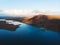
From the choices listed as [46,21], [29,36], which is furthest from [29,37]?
[46,21]

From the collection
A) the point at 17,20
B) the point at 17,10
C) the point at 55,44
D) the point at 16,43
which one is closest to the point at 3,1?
the point at 17,10

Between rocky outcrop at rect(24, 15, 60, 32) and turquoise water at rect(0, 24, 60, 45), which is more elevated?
rocky outcrop at rect(24, 15, 60, 32)

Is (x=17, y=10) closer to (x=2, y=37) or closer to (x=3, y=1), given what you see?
(x=3, y=1)

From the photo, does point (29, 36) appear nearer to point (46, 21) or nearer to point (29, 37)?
point (29, 37)

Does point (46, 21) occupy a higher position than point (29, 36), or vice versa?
point (46, 21)
